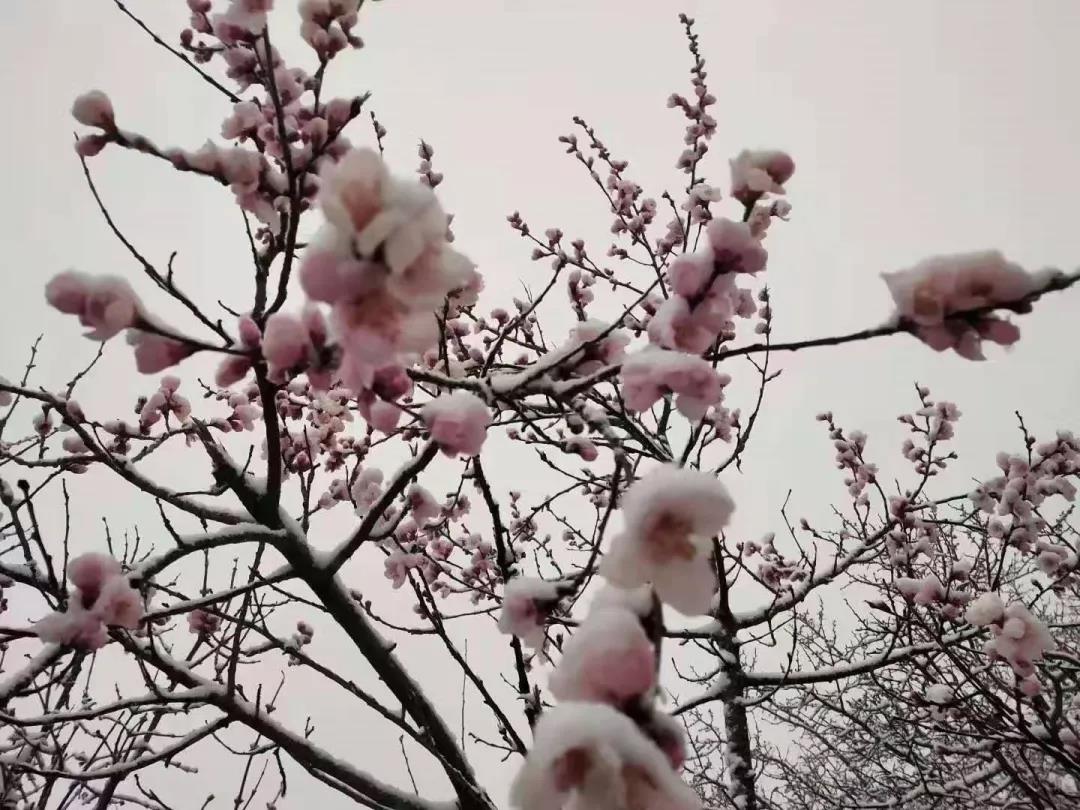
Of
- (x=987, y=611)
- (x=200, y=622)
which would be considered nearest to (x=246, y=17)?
(x=200, y=622)

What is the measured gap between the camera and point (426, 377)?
1.86 meters

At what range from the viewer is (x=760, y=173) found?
52.4 inches

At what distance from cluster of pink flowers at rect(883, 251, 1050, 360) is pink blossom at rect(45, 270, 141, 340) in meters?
1.30

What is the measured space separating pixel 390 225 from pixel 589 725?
660mm

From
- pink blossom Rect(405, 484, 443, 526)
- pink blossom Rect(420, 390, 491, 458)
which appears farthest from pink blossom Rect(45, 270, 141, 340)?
pink blossom Rect(405, 484, 443, 526)

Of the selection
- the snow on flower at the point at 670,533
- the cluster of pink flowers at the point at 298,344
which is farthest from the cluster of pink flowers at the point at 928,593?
the cluster of pink flowers at the point at 298,344

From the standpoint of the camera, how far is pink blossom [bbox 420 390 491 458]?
1.27m

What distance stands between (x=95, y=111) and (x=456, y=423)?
1.21 m

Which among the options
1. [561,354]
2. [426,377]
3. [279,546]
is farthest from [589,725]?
[279,546]

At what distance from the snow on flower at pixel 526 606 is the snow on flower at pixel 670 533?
0.30 m

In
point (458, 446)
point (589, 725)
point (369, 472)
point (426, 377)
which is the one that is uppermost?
point (369, 472)

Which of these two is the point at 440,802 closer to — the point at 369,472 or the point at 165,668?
the point at 165,668

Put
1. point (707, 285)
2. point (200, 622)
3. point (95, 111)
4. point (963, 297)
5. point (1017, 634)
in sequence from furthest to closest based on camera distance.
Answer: point (200, 622) → point (1017, 634) → point (95, 111) → point (707, 285) → point (963, 297)

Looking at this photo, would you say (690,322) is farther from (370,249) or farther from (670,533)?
(370,249)
